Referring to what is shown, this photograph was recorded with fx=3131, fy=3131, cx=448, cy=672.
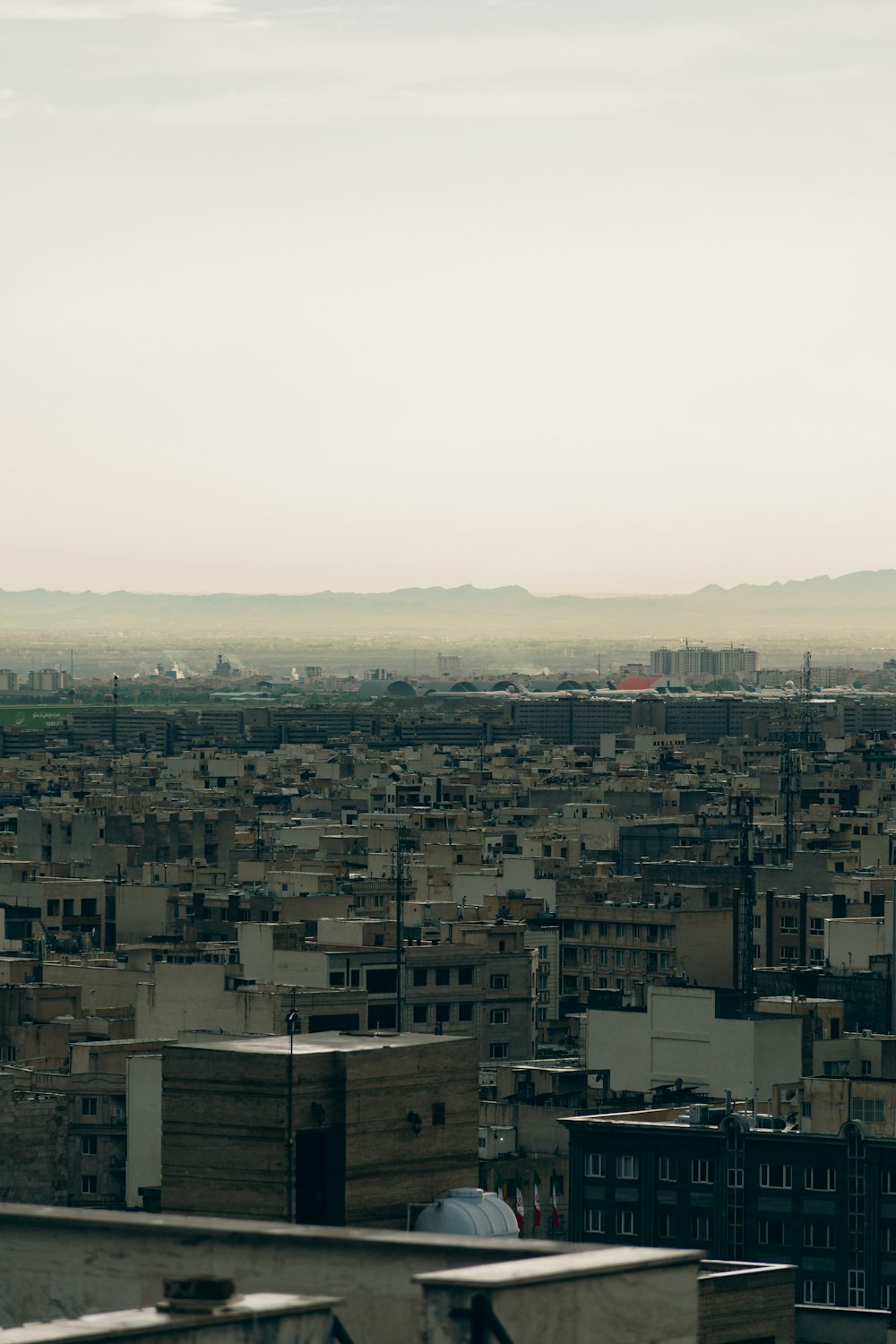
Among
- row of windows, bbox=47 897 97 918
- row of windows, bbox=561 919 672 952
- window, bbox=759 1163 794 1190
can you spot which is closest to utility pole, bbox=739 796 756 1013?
row of windows, bbox=561 919 672 952

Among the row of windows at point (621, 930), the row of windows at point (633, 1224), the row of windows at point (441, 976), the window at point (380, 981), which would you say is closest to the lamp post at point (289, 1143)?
the row of windows at point (633, 1224)

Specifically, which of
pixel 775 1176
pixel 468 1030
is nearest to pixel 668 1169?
pixel 775 1176

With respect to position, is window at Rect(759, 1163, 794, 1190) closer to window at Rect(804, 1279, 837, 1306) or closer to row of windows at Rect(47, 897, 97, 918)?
window at Rect(804, 1279, 837, 1306)

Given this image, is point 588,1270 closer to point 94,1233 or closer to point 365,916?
point 94,1233

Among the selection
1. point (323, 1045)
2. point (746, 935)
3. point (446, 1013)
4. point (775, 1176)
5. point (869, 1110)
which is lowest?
point (446, 1013)

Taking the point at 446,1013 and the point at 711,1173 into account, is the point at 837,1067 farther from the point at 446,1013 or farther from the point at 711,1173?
the point at 446,1013

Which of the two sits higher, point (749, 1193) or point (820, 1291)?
point (749, 1193)
